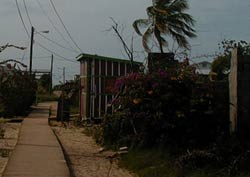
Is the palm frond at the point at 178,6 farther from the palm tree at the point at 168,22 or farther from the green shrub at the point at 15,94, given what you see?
the green shrub at the point at 15,94

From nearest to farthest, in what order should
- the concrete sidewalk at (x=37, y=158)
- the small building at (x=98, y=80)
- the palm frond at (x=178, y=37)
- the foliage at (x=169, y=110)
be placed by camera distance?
the concrete sidewalk at (x=37, y=158), the foliage at (x=169, y=110), the small building at (x=98, y=80), the palm frond at (x=178, y=37)

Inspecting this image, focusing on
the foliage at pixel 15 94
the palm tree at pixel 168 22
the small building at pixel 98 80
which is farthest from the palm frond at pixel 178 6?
the foliage at pixel 15 94

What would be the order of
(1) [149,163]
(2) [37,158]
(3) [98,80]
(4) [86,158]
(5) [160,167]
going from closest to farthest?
(5) [160,167]
(1) [149,163]
(2) [37,158]
(4) [86,158]
(3) [98,80]

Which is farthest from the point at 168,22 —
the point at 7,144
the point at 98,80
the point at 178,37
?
the point at 7,144

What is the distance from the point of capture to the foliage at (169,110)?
A: 12609mm

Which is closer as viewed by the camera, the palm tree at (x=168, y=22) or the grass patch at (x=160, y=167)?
the grass patch at (x=160, y=167)

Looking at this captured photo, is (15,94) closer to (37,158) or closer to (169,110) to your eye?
(169,110)

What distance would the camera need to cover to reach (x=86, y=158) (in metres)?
13.1

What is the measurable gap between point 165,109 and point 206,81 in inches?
47.0

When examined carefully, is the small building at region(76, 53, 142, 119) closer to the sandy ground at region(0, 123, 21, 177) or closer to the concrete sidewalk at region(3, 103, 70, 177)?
the sandy ground at region(0, 123, 21, 177)

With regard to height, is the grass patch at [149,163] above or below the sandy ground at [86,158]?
above

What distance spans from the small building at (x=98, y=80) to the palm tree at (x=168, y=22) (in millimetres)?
5979

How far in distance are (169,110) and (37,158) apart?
10.9ft

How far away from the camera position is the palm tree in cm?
2964
